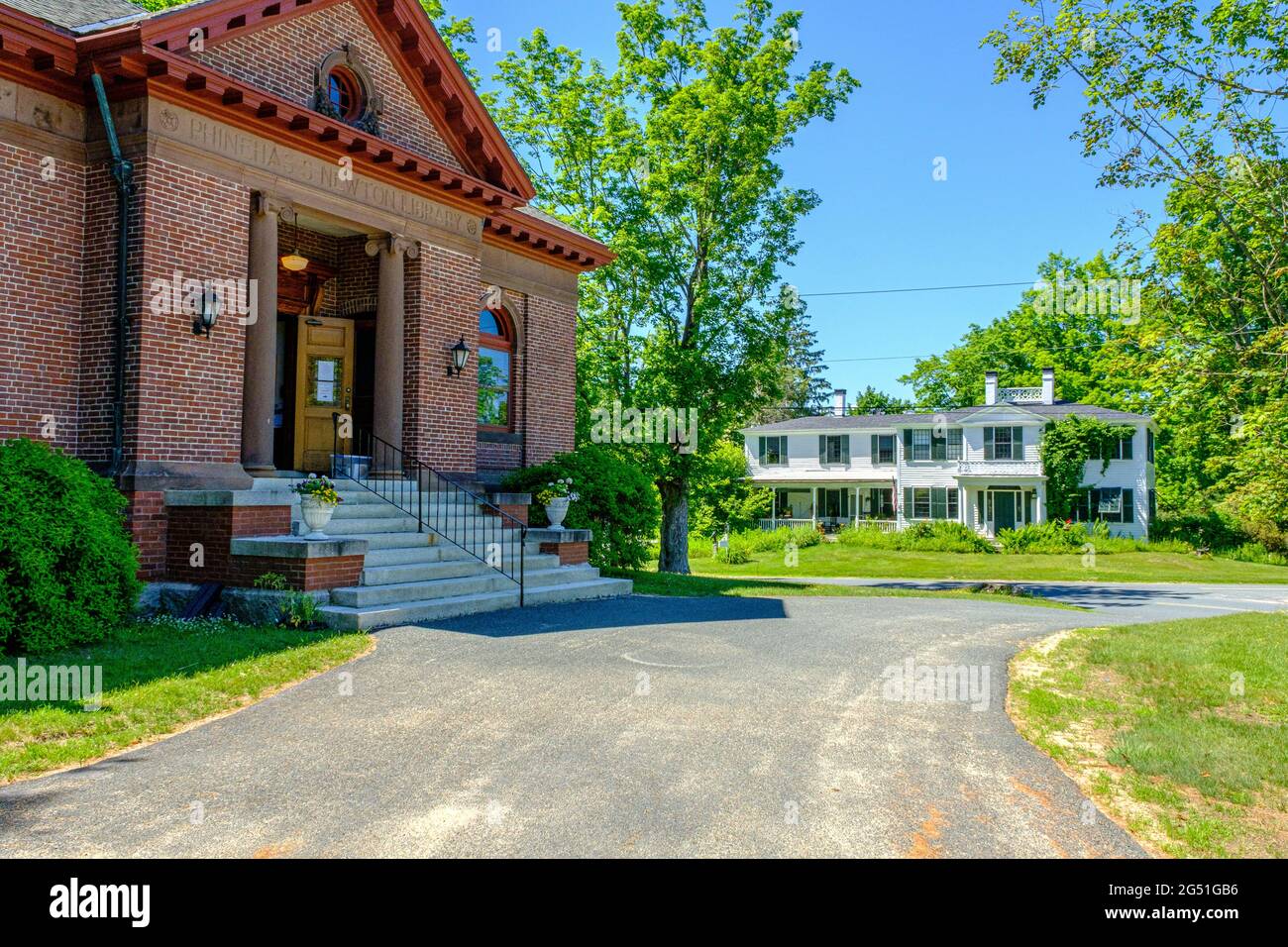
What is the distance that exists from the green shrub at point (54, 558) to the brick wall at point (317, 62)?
601 centimetres

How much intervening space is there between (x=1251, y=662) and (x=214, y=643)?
1030cm

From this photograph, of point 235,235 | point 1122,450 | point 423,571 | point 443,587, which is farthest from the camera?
point 1122,450

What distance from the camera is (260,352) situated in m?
11.6

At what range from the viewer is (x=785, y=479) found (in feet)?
149

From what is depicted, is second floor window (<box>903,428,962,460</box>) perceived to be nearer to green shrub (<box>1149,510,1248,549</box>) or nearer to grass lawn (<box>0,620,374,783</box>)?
green shrub (<box>1149,510,1248,549</box>)

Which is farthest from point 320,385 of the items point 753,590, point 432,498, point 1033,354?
point 1033,354

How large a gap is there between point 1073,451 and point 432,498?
3376 cm

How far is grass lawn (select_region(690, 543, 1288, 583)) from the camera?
27.3m

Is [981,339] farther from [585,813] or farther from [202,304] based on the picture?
[585,813]

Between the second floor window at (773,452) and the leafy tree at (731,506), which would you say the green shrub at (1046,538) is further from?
the second floor window at (773,452)

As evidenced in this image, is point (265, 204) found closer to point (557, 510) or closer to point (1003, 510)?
point (557, 510)

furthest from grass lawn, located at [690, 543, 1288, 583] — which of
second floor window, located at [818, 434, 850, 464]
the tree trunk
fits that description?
second floor window, located at [818, 434, 850, 464]

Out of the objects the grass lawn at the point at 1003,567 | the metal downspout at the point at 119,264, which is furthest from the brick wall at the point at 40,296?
the grass lawn at the point at 1003,567

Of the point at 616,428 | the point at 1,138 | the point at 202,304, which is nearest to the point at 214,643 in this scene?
the point at 202,304
